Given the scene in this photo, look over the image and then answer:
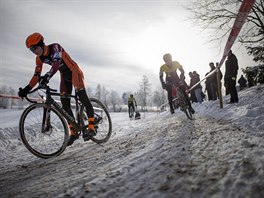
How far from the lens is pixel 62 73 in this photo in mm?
4887

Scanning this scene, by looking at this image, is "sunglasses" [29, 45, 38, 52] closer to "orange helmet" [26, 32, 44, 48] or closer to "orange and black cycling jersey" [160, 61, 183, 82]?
"orange helmet" [26, 32, 44, 48]

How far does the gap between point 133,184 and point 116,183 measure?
17 centimetres

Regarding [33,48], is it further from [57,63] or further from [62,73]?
[62,73]

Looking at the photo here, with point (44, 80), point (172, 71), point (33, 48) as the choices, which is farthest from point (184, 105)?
point (33, 48)

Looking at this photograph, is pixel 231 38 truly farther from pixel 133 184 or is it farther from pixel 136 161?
pixel 133 184

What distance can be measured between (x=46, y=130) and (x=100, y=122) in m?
1.47

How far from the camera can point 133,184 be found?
187cm

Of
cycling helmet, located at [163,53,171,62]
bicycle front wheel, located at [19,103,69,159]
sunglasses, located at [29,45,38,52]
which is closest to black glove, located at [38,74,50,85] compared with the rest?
bicycle front wheel, located at [19,103,69,159]

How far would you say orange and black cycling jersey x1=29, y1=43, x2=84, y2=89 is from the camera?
4.29 m

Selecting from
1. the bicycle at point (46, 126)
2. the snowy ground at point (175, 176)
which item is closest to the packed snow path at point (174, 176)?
the snowy ground at point (175, 176)

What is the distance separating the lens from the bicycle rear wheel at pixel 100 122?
16.8ft

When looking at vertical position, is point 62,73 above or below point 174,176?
above

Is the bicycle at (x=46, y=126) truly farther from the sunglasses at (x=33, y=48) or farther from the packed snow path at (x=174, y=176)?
the packed snow path at (x=174, y=176)

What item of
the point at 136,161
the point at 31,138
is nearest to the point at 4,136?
the point at 31,138
